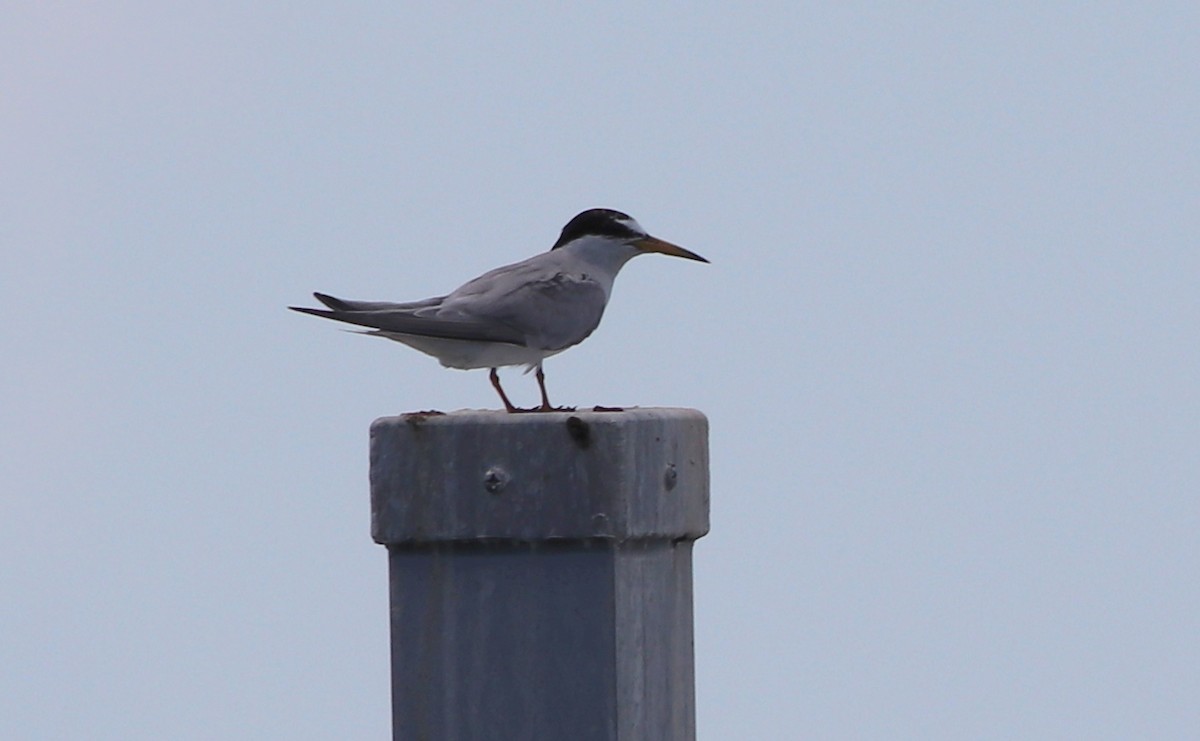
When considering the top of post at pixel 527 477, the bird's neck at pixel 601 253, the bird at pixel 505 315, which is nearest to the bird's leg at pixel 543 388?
the bird at pixel 505 315

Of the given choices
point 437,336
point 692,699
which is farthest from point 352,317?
point 692,699

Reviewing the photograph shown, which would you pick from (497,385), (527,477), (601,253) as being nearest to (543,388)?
(497,385)

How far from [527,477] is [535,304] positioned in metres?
1.94

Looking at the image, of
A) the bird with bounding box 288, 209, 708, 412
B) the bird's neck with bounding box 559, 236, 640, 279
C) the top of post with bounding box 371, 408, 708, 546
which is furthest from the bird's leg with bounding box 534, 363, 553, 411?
the top of post with bounding box 371, 408, 708, 546

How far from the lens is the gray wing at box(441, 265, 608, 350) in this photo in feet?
20.1

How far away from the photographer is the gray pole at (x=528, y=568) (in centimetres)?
441

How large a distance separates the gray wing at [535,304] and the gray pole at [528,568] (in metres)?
1.49

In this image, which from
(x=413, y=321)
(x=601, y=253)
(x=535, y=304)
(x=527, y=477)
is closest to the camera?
(x=527, y=477)

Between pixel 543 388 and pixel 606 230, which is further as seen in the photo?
pixel 606 230

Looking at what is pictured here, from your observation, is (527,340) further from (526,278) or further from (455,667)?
(455,667)

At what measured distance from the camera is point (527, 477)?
440 centimetres

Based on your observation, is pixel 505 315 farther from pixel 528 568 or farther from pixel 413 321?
pixel 528 568

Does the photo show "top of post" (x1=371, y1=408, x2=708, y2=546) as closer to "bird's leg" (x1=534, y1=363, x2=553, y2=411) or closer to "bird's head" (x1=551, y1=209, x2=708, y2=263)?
"bird's leg" (x1=534, y1=363, x2=553, y2=411)

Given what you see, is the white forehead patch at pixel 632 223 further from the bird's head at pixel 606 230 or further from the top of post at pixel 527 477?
the top of post at pixel 527 477
